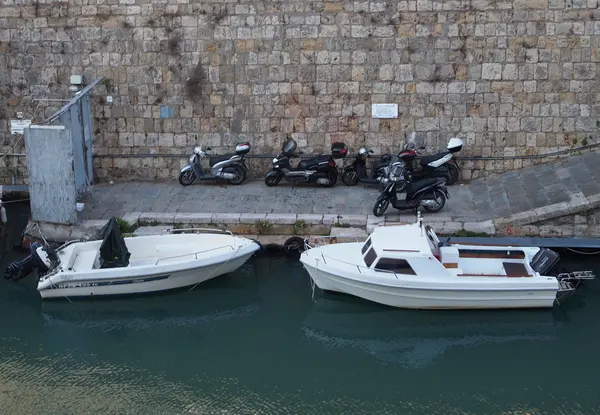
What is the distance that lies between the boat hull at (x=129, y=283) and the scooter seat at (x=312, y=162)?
92.1 inches

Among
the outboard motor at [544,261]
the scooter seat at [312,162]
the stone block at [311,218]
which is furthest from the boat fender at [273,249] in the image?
the outboard motor at [544,261]

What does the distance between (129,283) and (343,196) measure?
152 inches

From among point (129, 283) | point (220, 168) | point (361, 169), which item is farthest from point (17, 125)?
point (361, 169)

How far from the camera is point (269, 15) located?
50.4ft

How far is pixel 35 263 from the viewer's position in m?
13.3

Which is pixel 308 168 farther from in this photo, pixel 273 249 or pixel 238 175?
pixel 273 249

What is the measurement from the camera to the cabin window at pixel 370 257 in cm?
1265

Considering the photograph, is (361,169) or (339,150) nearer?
(339,150)

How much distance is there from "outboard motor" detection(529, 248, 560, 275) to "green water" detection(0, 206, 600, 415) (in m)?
0.61

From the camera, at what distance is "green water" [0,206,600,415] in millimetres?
10977

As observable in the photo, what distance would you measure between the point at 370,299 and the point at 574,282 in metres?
2.91

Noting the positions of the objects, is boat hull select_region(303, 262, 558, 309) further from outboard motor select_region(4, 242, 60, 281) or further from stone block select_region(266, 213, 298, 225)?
outboard motor select_region(4, 242, 60, 281)

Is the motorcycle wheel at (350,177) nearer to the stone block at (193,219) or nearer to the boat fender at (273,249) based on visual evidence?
the boat fender at (273,249)

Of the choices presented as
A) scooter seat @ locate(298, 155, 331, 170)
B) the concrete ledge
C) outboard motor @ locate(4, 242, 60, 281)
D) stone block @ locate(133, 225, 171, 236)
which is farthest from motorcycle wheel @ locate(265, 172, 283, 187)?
outboard motor @ locate(4, 242, 60, 281)
